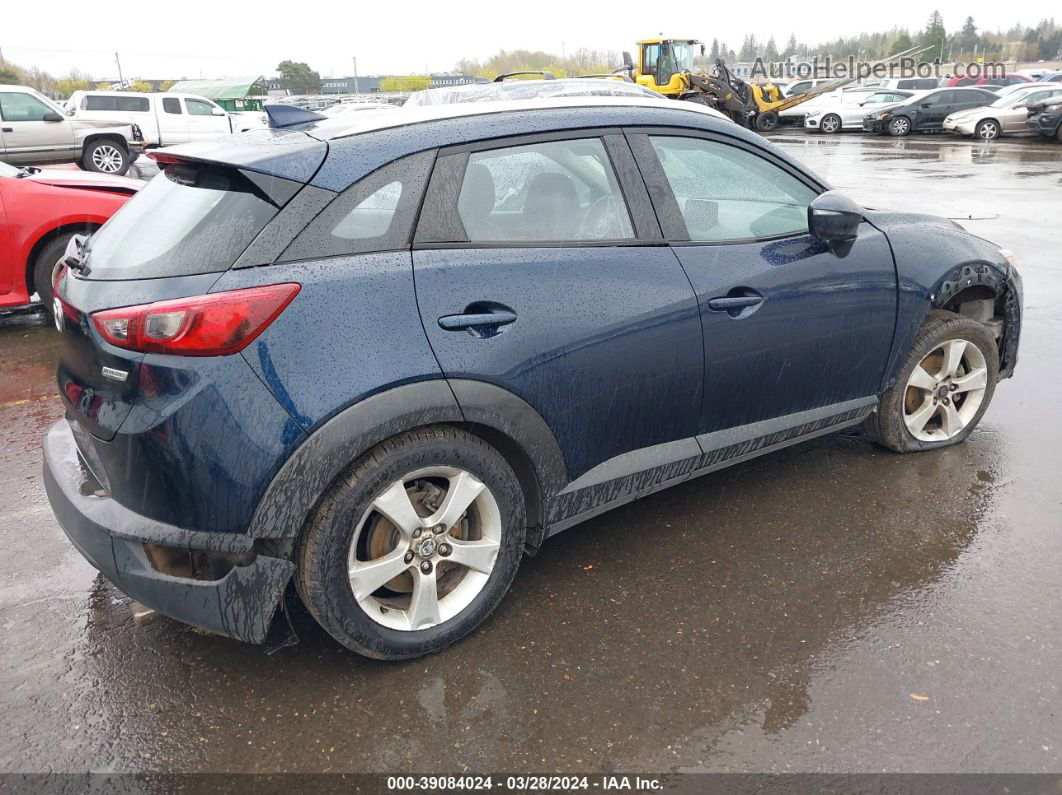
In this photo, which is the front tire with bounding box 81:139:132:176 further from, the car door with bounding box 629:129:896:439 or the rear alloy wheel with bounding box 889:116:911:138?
the rear alloy wheel with bounding box 889:116:911:138

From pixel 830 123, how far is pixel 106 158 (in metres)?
24.4

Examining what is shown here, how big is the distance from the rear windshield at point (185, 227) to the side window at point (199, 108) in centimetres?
2354

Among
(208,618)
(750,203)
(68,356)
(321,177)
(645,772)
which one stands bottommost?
(645,772)

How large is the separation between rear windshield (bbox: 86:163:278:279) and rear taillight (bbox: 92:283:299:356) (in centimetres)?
13

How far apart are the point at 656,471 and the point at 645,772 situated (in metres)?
1.12

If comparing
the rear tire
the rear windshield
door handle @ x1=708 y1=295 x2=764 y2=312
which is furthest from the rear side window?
door handle @ x1=708 y1=295 x2=764 y2=312

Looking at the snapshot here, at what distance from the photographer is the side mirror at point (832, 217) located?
3.29 metres

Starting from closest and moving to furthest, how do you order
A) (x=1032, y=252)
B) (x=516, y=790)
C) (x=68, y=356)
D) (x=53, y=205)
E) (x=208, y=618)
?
(x=516, y=790), (x=208, y=618), (x=68, y=356), (x=53, y=205), (x=1032, y=252)

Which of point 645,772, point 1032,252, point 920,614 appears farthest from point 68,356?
point 1032,252

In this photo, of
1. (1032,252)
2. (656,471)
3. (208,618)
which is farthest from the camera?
(1032,252)

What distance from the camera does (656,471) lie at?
309 cm

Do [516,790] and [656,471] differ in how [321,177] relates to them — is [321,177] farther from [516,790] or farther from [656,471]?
[516,790]

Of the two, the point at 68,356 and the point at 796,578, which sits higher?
the point at 68,356

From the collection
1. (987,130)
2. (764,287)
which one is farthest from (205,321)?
(987,130)
